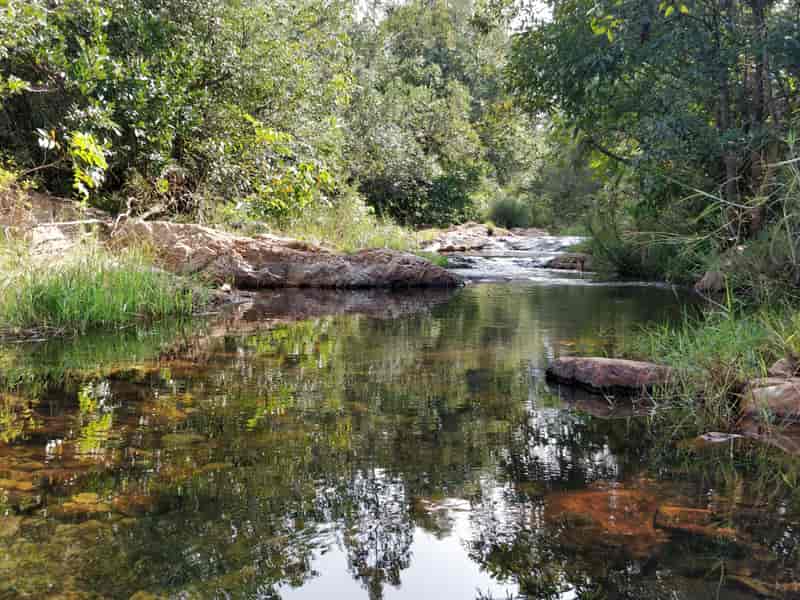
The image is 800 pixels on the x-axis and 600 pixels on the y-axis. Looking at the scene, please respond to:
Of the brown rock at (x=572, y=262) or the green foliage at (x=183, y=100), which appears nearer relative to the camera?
the green foliage at (x=183, y=100)

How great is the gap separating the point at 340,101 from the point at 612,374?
11607 millimetres

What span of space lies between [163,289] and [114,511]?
19.3 feet

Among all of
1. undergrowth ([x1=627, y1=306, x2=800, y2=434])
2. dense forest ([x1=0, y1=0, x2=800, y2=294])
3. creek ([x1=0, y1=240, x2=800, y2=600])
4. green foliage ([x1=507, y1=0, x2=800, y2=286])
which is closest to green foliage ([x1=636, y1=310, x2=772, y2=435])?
undergrowth ([x1=627, y1=306, x2=800, y2=434])

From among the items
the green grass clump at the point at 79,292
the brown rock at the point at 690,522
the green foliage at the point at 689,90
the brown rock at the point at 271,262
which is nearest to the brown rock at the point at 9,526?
the brown rock at the point at 690,522

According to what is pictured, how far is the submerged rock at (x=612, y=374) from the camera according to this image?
15.5 feet

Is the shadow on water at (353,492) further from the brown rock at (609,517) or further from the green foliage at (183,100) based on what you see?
the green foliage at (183,100)

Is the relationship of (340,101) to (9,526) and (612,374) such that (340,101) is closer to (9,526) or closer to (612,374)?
(612,374)

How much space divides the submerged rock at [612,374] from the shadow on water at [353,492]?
0.27m

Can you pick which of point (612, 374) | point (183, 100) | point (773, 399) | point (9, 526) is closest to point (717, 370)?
point (773, 399)

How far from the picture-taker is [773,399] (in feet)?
13.0

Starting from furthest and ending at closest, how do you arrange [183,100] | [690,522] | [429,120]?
[429,120] → [183,100] → [690,522]

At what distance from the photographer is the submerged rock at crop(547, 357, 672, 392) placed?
4734 mm

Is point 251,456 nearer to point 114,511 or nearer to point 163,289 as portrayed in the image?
point 114,511

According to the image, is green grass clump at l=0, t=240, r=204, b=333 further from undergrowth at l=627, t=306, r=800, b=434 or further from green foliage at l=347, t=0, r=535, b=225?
green foliage at l=347, t=0, r=535, b=225
